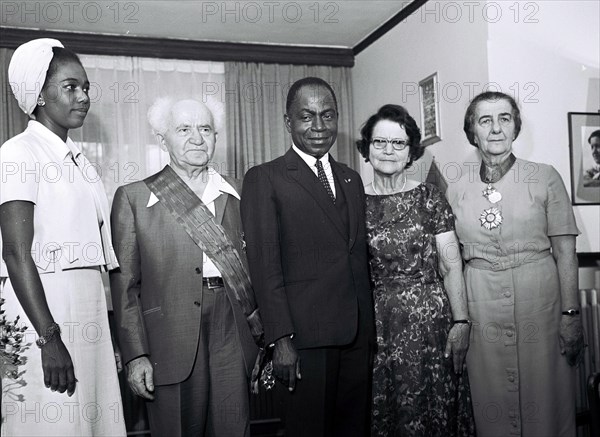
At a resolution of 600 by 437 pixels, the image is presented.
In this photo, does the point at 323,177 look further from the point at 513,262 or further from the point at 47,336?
the point at 47,336

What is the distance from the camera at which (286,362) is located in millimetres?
2609

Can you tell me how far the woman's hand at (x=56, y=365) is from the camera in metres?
2.35

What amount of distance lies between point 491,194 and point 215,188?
3.90 ft

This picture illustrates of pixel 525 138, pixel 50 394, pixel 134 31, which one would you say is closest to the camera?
→ pixel 50 394

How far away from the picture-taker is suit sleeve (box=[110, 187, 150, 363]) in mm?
2723

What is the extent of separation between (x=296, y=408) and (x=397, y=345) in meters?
0.54

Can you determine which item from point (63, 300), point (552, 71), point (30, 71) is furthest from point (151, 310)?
point (552, 71)

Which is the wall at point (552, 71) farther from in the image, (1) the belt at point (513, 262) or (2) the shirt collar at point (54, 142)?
(2) the shirt collar at point (54, 142)

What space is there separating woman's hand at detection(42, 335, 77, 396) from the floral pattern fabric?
3.94ft

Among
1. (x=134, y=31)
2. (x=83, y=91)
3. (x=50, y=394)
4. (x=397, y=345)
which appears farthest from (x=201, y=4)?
(x=50, y=394)

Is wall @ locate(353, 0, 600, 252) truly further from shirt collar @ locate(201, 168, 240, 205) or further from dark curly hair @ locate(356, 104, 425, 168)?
shirt collar @ locate(201, 168, 240, 205)

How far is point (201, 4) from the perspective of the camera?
200 inches

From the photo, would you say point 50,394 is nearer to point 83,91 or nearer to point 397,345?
point 83,91

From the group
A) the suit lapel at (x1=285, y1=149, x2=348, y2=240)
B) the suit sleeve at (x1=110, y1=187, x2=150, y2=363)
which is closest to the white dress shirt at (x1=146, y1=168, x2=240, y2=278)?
the suit sleeve at (x1=110, y1=187, x2=150, y2=363)
